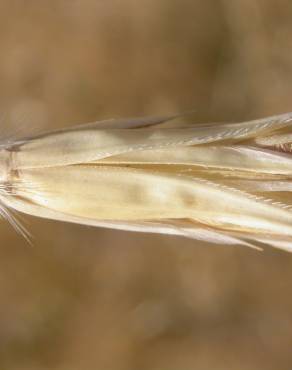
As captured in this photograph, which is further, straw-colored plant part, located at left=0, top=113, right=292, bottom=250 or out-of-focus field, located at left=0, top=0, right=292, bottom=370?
out-of-focus field, located at left=0, top=0, right=292, bottom=370

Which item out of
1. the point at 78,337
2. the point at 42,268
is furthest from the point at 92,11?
the point at 78,337

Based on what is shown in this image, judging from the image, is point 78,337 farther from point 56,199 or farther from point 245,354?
point 56,199

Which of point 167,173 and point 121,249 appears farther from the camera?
point 121,249

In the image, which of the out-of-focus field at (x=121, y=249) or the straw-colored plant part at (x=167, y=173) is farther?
the out-of-focus field at (x=121, y=249)

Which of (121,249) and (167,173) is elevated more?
(167,173)
